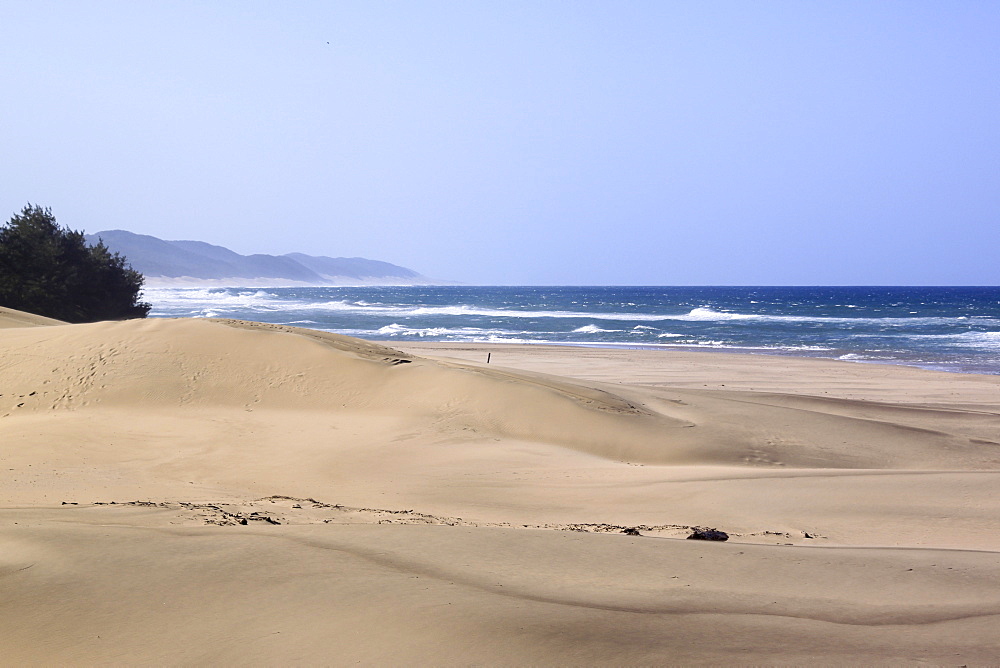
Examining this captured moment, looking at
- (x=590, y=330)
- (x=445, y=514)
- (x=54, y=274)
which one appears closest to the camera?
(x=445, y=514)

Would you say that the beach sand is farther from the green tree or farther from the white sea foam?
the white sea foam

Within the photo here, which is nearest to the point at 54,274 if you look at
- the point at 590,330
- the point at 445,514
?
the point at 445,514

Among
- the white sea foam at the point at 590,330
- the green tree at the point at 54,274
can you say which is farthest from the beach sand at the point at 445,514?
the white sea foam at the point at 590,330

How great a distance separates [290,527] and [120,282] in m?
29.1

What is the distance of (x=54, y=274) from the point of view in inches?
1091

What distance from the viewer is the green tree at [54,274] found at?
27.0 m

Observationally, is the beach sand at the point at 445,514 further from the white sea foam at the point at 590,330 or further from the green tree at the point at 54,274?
the white sea foam at the point at 590,330

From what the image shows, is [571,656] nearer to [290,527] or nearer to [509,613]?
[509,613]

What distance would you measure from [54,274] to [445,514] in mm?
27005

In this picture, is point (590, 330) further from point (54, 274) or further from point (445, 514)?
point (445, 514)

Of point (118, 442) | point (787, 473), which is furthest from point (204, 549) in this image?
point (787, 473)

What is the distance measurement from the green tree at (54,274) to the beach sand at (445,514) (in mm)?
16354

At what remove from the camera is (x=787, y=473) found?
8516mm

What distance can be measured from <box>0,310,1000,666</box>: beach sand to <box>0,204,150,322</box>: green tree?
644 inches
